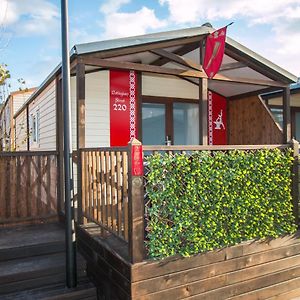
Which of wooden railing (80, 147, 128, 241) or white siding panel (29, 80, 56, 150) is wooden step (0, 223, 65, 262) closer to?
wooden railing (80, 147, 128, 241)

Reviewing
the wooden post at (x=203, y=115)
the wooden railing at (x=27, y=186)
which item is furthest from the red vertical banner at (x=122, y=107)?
the wooden post at (x=203, y=115)

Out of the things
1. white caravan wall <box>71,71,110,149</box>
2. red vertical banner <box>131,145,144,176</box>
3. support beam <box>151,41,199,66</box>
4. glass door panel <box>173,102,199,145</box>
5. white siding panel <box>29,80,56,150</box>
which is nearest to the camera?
red vertical banner <box>131,145,144,176</box>

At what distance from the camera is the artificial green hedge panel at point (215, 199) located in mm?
3037

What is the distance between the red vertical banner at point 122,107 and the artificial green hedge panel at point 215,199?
3.21 metres

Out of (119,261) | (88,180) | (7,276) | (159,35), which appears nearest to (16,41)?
(159,35)

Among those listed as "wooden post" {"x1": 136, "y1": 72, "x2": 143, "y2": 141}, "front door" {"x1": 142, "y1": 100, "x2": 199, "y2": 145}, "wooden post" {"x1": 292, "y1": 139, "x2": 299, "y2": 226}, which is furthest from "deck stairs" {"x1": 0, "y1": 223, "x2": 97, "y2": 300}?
"front door" {"x1": 142, "y1": 100, "x2": 199, "y2": 145}

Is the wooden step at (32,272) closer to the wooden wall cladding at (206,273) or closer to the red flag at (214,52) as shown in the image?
the wooden wall cladding at (206,273)

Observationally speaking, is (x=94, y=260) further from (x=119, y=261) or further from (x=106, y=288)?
(x=119, y=261)

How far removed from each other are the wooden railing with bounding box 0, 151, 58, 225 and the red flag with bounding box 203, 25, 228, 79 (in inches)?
115

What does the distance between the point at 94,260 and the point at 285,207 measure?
2.39m

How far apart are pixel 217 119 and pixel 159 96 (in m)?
1.80

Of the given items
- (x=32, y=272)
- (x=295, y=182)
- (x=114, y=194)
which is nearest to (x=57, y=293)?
(x=32, y=272)

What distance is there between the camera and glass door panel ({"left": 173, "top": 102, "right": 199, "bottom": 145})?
7.56 m

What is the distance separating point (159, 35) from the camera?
189 inches
